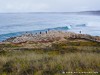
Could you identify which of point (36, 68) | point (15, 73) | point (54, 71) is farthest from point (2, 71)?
point (54, 71)

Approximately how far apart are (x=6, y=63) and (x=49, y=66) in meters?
1.72

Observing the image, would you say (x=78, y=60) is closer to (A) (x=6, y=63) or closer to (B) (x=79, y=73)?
(B) (x=79, y=73)

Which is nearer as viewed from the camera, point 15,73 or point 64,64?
point 15,73

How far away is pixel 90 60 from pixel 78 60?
46cm

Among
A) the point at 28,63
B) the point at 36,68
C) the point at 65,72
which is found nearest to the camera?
the point at 65,72

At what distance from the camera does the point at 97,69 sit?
29.3 feet

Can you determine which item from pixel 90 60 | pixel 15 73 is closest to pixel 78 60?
pixel 90 60

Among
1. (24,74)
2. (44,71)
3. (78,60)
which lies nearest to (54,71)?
(44,71)

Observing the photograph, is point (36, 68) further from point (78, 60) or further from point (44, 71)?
point (78, 60)

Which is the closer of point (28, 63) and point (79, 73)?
point (79, 73)

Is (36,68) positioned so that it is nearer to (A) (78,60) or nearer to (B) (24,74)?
(B) (24,74)

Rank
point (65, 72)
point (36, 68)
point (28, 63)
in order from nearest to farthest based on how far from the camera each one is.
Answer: point (65, 72), point (36, 68), point (28, 63)

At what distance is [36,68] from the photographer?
356 inches

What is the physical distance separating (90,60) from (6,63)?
3169mm
